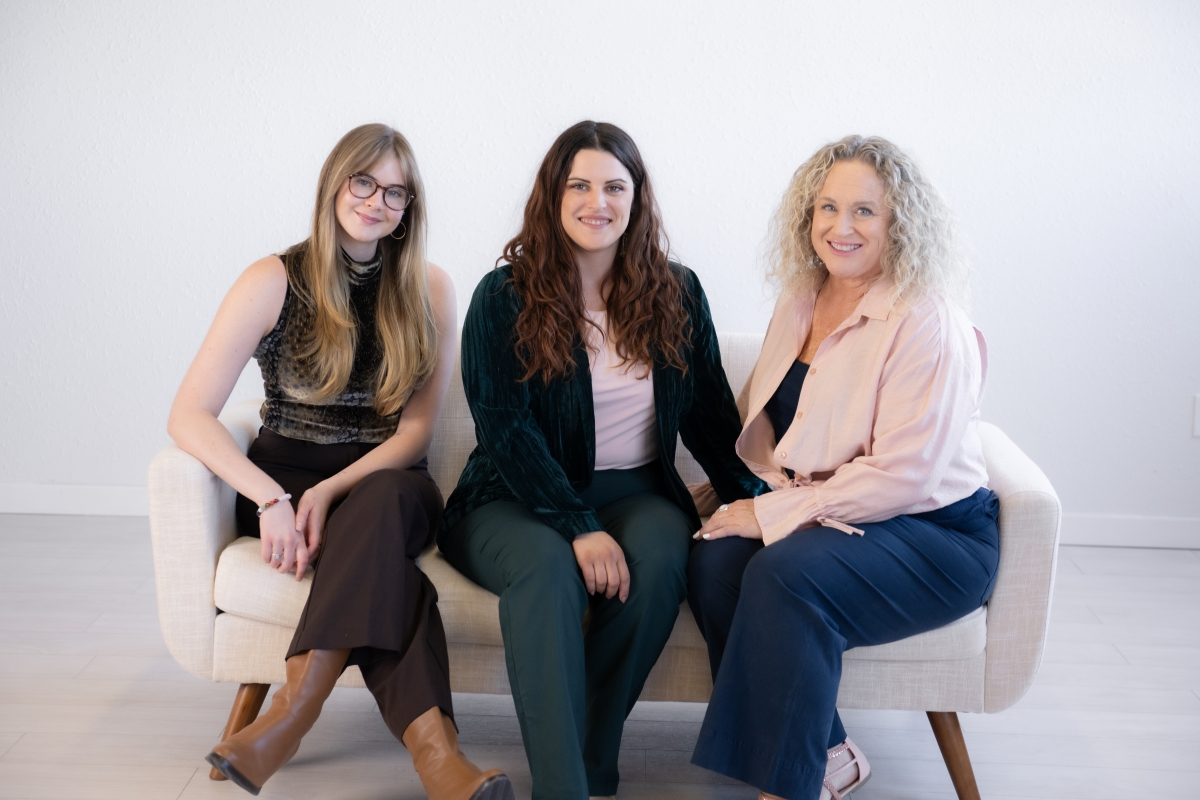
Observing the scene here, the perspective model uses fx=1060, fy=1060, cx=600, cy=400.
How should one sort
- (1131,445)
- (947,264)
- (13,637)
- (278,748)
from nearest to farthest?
(278,748) < (947,264) < (13,637) < (1131,445)

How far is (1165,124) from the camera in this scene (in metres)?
3.05

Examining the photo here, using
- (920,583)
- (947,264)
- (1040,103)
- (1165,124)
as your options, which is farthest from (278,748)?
(1165,124)

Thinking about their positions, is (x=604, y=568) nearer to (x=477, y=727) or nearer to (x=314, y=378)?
(x=477, y=727)

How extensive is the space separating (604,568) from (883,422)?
1.72 ft

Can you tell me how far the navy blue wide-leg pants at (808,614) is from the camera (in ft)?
5.37

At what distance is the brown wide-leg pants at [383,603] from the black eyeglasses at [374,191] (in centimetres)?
52

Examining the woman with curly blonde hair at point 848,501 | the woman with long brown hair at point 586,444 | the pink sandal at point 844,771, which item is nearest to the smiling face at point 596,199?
the woman with long brown hair at point 586,444

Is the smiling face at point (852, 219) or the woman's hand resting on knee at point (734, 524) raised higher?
the smiling face at point (852, 219)

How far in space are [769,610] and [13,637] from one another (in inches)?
70.8

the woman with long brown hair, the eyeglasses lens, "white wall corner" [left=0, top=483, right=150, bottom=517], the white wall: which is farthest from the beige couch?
"white wall corner" [left=0, top=483, right=150, bottom=517]

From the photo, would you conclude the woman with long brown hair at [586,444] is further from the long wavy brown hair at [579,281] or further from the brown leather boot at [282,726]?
the brown leather boot at [282,726]

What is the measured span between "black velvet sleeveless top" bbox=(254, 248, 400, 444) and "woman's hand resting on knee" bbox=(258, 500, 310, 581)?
0.25 metres

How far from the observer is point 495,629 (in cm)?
183

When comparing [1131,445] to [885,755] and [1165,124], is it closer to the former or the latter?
[1165,124]
